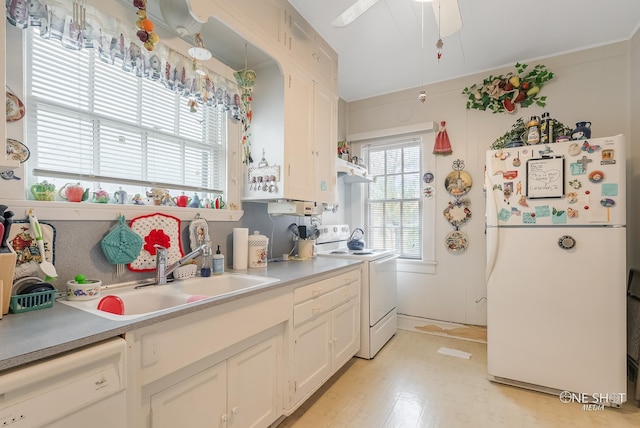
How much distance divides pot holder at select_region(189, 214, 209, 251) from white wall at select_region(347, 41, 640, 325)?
7.85ft

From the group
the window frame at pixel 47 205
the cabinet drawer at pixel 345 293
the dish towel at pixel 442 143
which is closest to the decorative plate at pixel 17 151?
the window frame at pixel 47 205

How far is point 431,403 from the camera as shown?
2057 mm

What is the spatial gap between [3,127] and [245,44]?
1.43 meters

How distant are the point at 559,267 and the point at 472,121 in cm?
171

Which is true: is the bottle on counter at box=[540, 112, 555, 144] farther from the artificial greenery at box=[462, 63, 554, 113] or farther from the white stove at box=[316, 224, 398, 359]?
the white stove at box=[316, 224, 398, 359]

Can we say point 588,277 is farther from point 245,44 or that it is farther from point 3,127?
point 3,127

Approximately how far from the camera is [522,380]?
222 cm

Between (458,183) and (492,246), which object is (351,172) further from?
(492,246)

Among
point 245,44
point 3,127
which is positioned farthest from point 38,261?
point 245,44

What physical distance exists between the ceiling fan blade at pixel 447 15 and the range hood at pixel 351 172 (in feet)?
4.52

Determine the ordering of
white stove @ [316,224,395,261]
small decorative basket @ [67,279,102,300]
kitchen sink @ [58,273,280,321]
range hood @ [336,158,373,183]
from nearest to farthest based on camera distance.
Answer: small decorative basket @ [67,279,102,300] < kitchen sink @ [58,273,280,321] < white stove @ [316,224,395,261] < range hood @ [336,158,373,183]

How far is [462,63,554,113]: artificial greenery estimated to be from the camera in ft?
9.39

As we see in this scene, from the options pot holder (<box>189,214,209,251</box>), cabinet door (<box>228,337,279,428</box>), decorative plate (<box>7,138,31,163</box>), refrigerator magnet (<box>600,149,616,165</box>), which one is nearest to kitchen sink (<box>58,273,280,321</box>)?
pot holder (<box>189,214,209,251</box>)

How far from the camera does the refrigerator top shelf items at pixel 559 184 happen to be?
1986 mm
